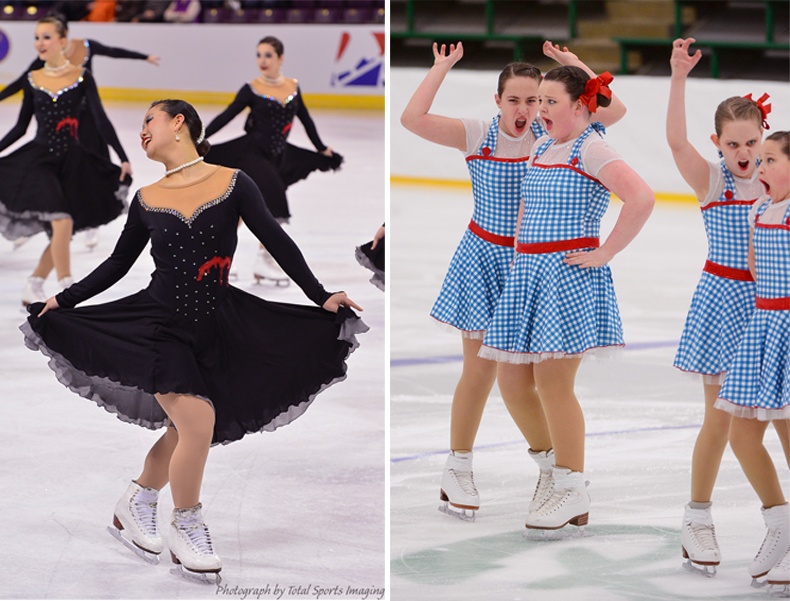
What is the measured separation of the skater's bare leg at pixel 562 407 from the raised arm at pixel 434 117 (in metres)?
0.75

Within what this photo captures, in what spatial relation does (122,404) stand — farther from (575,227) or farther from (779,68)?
(779,68)

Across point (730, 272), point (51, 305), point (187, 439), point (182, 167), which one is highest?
point (182, 167)

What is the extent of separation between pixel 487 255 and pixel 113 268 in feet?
3.84

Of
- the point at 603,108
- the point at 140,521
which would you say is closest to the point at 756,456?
the point at 603,108

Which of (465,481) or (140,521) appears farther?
(465,481)

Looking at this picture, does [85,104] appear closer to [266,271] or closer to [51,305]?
[266,271]

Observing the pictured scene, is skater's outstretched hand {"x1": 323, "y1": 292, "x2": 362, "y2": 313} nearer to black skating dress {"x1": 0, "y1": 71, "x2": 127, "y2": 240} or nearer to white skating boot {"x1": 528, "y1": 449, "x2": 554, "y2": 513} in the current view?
white skating boot {"x1": 528, "y1": 449, "x2": 554, "y2": 513}

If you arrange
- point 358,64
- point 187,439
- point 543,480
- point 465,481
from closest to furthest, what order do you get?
point 187,439, point 543,480, point 465,481, point 358,64

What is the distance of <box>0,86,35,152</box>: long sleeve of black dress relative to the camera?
22.3 feet

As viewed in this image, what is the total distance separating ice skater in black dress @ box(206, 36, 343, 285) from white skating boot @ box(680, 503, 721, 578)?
Result: 170 inches

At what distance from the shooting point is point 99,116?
278 inches

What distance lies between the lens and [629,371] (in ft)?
19.9

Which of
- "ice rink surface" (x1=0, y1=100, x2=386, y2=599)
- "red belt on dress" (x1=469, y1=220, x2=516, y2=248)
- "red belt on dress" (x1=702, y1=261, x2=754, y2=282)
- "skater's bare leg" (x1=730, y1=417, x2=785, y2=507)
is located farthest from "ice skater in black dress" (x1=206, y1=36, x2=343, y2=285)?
"skater's bare leg" (x1=730, y1=417, x2=785, y2=507)

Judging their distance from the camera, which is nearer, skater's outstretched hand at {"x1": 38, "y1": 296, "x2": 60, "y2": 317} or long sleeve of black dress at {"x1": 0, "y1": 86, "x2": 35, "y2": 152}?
skater's outstretched hand at {"x1": 38, "y1": 296, "x2": 60, "y2": 317}
